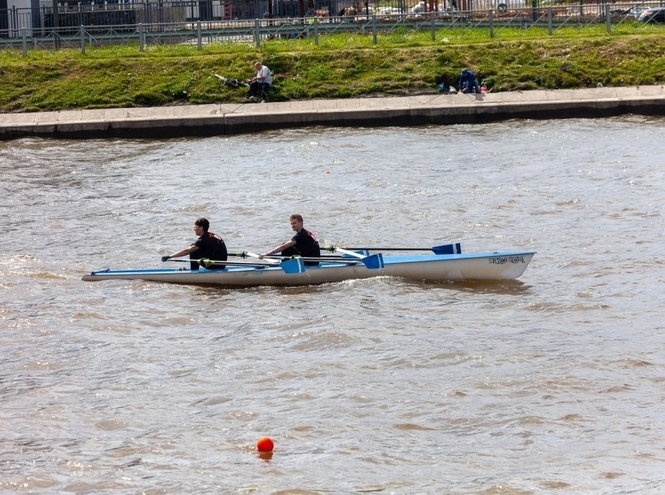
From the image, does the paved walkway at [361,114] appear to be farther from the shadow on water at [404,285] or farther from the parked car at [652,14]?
the shadow on water at [404,285]

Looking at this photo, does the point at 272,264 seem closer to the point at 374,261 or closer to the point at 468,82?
the point at 374,261

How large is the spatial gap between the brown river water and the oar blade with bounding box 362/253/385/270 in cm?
22

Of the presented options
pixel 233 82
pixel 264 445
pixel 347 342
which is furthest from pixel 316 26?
pixel 264 445

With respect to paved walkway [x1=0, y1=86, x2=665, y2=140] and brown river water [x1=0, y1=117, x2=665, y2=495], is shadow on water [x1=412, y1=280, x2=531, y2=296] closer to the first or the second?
brown river water [x1=0, y1=117, x2=665, y2=495]

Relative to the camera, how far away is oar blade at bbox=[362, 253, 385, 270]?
53.0 feet

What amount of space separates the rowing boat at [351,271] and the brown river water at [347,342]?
180 mm

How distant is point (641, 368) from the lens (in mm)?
12156

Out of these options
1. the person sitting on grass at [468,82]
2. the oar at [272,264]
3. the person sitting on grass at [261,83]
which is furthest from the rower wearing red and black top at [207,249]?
the person sitting on grass at [468,82]

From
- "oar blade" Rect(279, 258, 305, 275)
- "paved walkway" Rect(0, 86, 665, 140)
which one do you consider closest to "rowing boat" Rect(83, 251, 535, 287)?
"oar blade" Rect(279, 258, 305, 275)

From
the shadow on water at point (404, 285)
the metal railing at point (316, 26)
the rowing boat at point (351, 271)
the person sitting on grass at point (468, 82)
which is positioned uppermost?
the metal railing at point (316, 26)

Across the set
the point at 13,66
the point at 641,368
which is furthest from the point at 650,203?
the point at 13,66

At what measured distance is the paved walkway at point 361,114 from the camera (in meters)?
29.7

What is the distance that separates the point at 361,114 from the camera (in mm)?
29859

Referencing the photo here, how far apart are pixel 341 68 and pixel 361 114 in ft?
9.94
